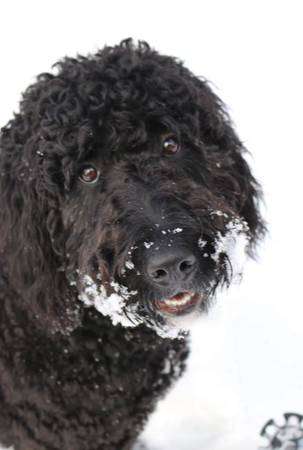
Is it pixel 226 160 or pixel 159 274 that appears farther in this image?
pixel 226 160

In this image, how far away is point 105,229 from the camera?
2.60 m

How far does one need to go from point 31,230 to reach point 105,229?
38 centimetres

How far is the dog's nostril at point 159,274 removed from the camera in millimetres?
2400

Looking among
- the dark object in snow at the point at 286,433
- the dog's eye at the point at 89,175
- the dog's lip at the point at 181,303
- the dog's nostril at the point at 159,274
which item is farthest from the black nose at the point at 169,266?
the dark object in snow at the point at 286,433

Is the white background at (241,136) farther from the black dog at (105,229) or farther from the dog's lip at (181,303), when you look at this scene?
the black dog at (105,229)

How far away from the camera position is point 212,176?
111 inches

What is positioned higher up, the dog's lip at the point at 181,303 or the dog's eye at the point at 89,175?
the dog's eye at the point at 89,175

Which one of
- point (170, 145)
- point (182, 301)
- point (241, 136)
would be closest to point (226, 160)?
point (170, 145)

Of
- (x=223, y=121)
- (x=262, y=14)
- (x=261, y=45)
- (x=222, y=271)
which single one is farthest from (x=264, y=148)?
(x=222, y=271)

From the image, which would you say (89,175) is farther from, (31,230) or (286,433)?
(286,433)

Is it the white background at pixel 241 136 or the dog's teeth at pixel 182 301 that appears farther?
the white background at pixel 241 136

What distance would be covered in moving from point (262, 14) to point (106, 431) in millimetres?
4367

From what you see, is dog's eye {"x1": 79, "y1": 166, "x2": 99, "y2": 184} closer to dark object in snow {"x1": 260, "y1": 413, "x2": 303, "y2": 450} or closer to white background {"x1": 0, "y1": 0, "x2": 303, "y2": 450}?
white background {"x1": 0, "y1": 0, "x2": 303, "y2": 450}

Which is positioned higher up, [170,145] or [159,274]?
[170,145]
